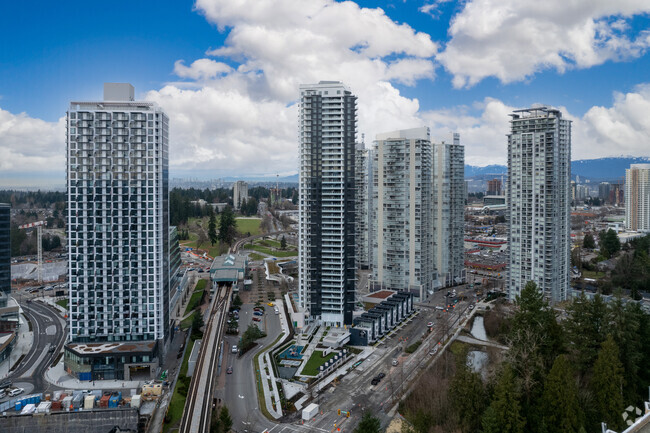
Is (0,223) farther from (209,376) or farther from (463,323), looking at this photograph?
(463,323)

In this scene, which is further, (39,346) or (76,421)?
(39,346)

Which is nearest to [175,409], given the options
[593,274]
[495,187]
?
[593,274]

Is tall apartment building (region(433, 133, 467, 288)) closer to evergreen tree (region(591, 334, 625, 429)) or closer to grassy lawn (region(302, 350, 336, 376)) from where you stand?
grassy lawn (region(302, 350, 336, 376))

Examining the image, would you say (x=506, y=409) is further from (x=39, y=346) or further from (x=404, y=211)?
(x=39, y=346)

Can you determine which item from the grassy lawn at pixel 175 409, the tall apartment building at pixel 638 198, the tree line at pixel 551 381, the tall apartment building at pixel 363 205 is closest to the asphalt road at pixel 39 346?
the grassy lawn at pixel 175 409

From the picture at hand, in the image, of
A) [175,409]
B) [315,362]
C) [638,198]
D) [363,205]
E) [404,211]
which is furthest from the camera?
[638,198]

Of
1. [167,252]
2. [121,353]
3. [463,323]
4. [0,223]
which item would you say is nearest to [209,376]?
[121,353]

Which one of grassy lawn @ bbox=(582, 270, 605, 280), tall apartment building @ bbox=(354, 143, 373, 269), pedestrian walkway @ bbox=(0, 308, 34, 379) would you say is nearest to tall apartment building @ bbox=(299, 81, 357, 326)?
tall apartment building @ bbox=(354, 143, 373, 269)
